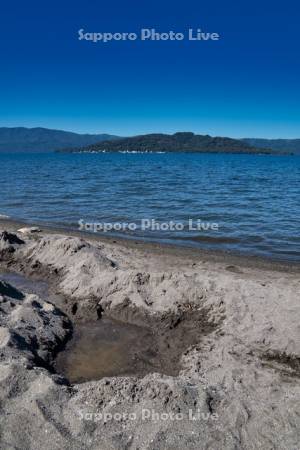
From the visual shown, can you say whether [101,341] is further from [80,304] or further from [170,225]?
[170,225]

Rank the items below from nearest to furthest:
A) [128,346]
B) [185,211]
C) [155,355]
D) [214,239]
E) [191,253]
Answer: [155,355] → [128,346] → [191,253] → [214,239] → [185,211]

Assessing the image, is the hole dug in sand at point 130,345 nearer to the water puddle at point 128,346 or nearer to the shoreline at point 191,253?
the water puddle at point 128,346

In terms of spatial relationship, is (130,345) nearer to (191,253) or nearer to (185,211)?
(191,253)

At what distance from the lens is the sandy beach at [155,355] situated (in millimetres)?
4598

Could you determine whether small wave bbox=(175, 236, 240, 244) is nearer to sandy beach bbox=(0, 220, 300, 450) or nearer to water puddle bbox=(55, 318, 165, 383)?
sandy beach bbox=(0, 220, 300, 450)

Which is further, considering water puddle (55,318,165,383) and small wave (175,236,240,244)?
small wave (175,236,240,244)

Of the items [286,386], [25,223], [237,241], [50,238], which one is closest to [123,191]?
[25,223]

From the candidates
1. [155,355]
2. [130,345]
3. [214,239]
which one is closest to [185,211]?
[214,239]

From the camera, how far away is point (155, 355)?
695 centimetres

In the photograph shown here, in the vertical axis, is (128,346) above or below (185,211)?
below

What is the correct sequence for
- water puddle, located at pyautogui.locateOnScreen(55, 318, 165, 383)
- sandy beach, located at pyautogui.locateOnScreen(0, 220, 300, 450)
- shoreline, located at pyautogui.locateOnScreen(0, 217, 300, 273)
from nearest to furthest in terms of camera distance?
sandy beach, located at pyautogui.locateOnScreen(0, 220, 300, 450) < water puddle, located at pyautogui.locateOnScreen(55, 318, 165, 383) < shoreline, located at pyautogui.locateOnScreen(0, 217, 300, 273)

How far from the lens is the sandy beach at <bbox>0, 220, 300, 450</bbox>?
15.1ft

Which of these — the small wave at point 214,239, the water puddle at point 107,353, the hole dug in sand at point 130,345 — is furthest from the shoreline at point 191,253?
the water puddle at point 107,353

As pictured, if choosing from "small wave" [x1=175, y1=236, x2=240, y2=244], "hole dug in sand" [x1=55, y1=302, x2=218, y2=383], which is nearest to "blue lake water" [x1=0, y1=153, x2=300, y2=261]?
"small wave" [x1=175, y1=236, x2=240, y2=244]
